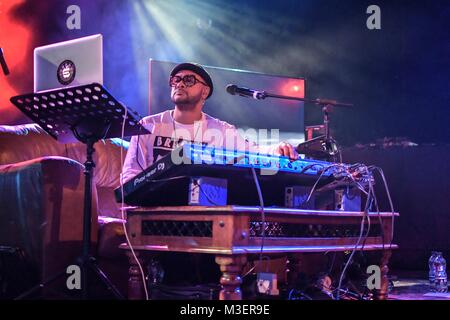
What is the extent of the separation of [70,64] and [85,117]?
10.6 inches

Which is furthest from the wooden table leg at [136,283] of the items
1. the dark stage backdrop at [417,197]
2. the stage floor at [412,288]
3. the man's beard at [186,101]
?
the dark stage backdrop at [417,197]

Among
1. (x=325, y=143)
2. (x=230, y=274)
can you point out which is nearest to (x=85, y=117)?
(x=230, y=274)

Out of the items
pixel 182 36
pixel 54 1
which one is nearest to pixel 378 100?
pixel 182 36

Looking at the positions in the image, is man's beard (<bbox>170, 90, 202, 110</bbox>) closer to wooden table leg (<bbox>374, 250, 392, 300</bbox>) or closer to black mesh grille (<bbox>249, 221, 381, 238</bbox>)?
black mesh grille (<bbox>249, 221, 381, 238</bbox>)

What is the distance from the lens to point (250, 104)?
16.3 ft

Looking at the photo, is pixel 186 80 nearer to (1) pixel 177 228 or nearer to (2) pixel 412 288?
(1) pixel 177 228

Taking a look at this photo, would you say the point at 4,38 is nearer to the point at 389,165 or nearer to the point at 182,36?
the point at 182,36

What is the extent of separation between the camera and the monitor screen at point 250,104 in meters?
A: 4.63

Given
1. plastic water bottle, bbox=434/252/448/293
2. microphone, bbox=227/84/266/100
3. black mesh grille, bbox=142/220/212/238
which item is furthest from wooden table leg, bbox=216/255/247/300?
plastic water bottle, bbox=434/252/448/293

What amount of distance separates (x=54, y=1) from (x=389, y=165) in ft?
12.8

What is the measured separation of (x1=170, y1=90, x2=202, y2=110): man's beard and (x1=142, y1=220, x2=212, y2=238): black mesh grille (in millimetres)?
1274

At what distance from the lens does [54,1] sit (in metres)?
5.25

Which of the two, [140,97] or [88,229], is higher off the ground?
[140,97]

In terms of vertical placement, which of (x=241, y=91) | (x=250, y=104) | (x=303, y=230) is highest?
(x=250, y=104)
